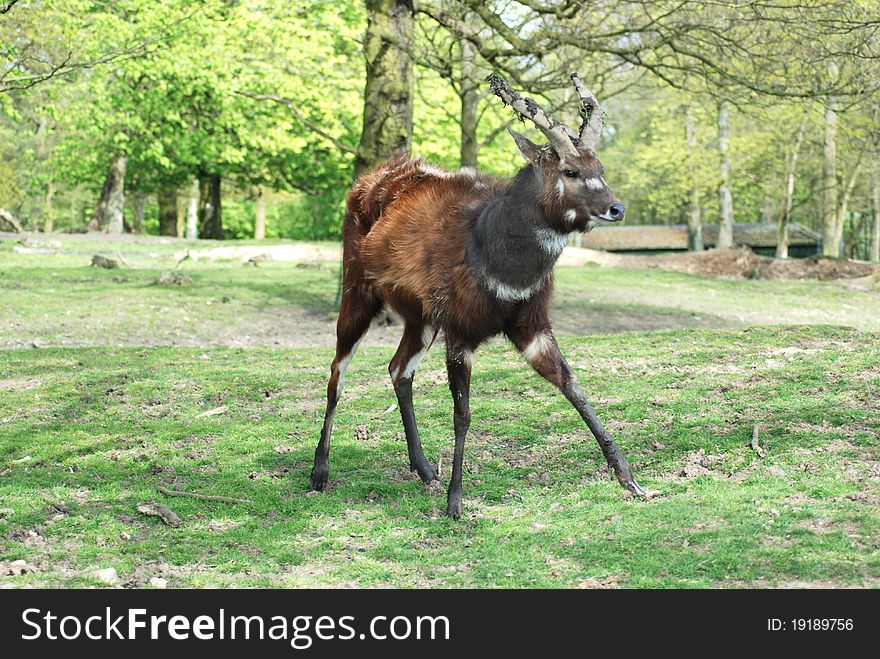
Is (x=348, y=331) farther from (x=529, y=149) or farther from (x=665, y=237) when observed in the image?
(x=665, y=237)

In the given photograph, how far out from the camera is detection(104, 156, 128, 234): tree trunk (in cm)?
3288

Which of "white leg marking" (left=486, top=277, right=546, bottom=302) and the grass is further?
"white leg marking" (left=486, top=277, right=546, bottom=302)

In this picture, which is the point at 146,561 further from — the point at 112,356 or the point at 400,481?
the point at 112,356

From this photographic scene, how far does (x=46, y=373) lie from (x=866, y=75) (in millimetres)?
9168

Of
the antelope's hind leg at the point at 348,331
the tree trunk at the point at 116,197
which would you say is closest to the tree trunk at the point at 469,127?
the antelope's hind leg at the point at 348,331

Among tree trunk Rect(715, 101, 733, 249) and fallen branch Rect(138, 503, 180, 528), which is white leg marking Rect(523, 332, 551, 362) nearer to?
fallen branch Rect(138, 503, 180, 528)

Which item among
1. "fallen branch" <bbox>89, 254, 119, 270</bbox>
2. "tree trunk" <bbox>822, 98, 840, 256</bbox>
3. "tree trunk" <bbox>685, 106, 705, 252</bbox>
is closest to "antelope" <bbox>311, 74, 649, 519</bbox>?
"fallen branch" <bbox>89, 254, 119, 270</bbox>

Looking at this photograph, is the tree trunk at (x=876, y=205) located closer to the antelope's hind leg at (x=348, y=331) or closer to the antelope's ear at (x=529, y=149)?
the antelope's hind leg at (x=348, y=331)

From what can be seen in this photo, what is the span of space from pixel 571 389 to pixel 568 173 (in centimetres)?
127

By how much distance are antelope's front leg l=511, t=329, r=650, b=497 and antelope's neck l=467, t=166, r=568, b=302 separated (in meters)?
0.33

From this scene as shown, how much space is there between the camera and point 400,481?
263 inches

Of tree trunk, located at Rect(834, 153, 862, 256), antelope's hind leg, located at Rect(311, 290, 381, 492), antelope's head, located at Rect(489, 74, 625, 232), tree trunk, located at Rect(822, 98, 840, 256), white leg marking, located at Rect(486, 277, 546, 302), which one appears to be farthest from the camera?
tree trunk, located at Rect(834, 153, 862, 256)

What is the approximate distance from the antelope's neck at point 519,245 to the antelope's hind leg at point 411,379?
101cm

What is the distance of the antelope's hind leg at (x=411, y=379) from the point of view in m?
6.76
